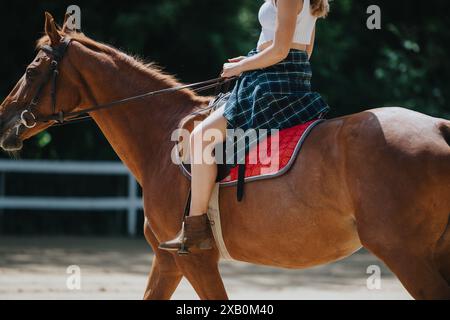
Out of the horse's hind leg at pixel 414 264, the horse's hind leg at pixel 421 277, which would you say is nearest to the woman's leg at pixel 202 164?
the horse's hind leg at pixel 414 264

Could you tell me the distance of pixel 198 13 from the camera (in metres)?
14.7

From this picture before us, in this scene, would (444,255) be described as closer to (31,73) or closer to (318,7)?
(318,7)

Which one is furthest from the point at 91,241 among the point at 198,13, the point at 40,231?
the point at 198,13

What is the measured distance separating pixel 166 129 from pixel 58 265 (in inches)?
204

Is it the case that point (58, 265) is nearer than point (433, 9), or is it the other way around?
point (58, 265)

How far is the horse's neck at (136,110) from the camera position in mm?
5582

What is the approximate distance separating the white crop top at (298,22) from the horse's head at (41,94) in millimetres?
1573

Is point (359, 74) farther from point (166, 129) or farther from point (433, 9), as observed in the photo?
point (166, 129)

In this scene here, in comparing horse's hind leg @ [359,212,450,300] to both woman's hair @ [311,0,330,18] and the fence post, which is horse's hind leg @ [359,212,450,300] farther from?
the fence post

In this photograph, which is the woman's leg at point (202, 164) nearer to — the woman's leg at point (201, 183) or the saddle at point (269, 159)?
the woman's leg at point (201, 183)

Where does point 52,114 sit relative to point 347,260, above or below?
above

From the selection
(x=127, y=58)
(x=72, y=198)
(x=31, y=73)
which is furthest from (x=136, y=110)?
(x=72, y=198)

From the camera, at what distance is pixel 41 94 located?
554 cm

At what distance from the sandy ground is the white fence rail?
0.98 meters
